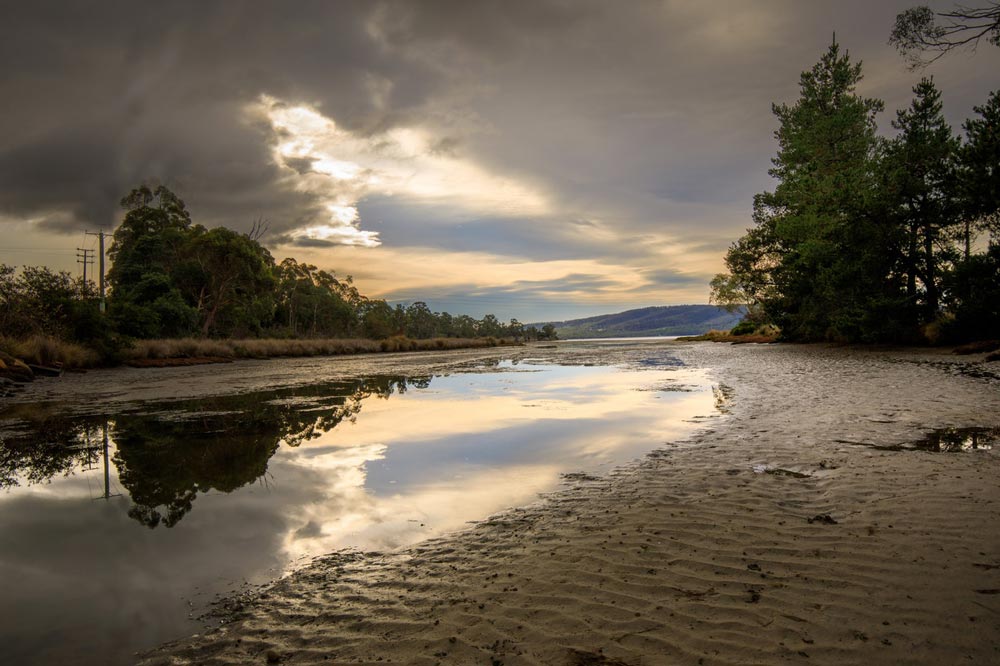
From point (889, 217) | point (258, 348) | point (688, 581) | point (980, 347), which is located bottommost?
point (688, 581)

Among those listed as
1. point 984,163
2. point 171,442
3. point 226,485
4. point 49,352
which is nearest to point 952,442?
point 226,485

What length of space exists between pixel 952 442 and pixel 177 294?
46.3 metres

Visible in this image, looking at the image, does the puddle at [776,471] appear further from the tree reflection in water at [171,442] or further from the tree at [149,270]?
the tree at [149,270]

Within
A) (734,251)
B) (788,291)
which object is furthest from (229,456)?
(734,251)

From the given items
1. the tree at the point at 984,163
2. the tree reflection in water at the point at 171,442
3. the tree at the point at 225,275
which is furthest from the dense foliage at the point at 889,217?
the tree at the point at 225,275

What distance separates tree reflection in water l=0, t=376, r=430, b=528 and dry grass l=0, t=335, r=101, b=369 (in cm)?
1067

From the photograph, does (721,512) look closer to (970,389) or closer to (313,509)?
(313,509)

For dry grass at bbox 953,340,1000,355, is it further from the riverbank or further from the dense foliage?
the riverbank

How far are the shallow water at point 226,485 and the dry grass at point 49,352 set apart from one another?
971cm

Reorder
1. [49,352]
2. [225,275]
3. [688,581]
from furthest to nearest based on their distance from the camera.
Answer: [225,275], [49,352], [688,581]

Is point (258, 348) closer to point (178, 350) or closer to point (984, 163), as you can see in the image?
point (178, 350)

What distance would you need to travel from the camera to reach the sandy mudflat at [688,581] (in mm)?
2254

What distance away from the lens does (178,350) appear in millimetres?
28516

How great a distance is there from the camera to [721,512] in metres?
3.99
